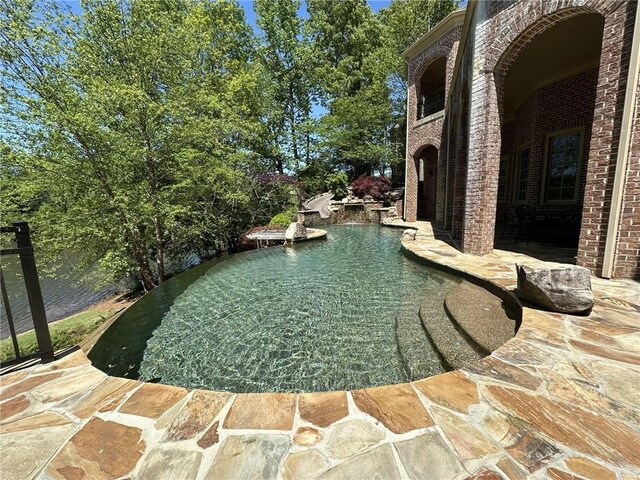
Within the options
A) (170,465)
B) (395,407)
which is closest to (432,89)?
(395,407)

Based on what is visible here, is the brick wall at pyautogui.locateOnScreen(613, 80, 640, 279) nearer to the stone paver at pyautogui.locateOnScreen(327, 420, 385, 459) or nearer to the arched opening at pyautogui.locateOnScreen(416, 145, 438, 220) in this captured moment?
the stone paver at pyautogui.locateOnScreen(327, 420, 385, 459)

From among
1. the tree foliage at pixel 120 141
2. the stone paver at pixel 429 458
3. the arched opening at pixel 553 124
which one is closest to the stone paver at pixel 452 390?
the stone paver at pixel 429 458

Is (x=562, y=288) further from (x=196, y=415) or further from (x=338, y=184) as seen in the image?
(x=338, y=184)

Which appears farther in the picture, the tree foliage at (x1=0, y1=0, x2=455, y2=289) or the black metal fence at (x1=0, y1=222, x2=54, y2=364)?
the tree foliage at (x1=0, y1=0, x2=455, y2=289)

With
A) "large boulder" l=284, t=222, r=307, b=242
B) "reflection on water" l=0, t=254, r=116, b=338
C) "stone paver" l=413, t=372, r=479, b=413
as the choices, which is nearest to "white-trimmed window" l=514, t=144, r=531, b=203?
"large boulder" l=284, t=222, r=307, b=242

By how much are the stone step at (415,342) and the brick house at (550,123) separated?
2233 millimetres

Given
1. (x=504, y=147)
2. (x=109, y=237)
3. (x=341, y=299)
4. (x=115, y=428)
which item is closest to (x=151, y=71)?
(x=109, y=237)

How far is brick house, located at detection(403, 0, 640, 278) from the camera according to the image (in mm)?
3580

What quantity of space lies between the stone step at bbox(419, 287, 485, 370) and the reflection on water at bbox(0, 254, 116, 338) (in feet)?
26.6

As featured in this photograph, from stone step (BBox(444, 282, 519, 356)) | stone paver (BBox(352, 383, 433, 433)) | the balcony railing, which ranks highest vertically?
the balcony railing

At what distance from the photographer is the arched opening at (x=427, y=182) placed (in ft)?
47.8

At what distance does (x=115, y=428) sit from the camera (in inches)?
60.4

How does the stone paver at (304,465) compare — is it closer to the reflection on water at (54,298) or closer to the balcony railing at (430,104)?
the reflection on water at (54,298)

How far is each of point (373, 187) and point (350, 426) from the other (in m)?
15.1
